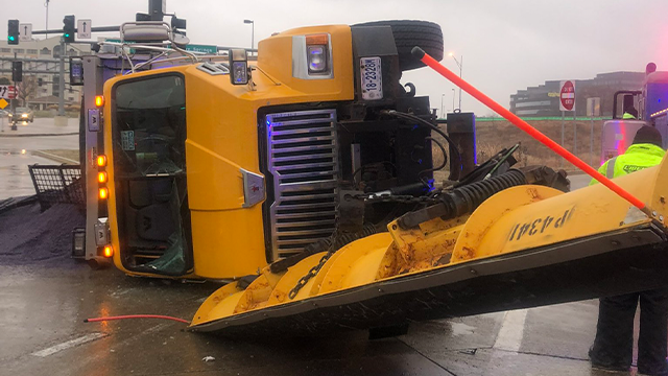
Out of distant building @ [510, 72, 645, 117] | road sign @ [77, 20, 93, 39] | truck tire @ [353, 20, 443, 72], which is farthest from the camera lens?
road sign @ [77, 20, 93, 39]

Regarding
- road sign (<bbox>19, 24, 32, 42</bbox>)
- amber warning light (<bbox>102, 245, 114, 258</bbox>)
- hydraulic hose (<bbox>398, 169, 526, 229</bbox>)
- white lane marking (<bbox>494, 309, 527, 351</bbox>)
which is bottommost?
white lane marking (<bbox>494, 309, 527, 351</bbox>)

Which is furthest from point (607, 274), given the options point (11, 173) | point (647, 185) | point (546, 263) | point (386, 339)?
point (11, 173)

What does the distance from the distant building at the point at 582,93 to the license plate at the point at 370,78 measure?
954mm

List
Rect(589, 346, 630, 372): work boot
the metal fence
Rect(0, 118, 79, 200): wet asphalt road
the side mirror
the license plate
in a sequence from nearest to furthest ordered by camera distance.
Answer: Rect(589, 346, 630, 372): work boot
the side mirror
the license plate
the metal fence
Rect(0, 118, 79, 200): wet asphalt road

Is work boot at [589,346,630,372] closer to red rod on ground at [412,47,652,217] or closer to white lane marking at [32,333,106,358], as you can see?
red rod on ground at [412,47,652,217]

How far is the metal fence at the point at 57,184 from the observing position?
766cm

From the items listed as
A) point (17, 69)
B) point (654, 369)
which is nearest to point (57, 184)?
point (654, 369)

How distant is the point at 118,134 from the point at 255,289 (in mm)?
2001

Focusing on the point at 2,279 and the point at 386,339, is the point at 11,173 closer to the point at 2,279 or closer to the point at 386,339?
the point at 2,279

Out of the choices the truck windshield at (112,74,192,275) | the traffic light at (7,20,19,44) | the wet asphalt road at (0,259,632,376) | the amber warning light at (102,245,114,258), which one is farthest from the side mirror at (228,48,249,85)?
the traffic light at (7,20,19,44)

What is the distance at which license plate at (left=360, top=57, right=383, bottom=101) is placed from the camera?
15.1 ft

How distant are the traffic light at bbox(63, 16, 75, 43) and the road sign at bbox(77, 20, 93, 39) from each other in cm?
120

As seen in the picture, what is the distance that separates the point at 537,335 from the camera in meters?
4.76

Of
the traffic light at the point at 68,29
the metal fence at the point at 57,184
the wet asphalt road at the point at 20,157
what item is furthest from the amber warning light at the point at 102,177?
the traffic light at the point at 68,29
